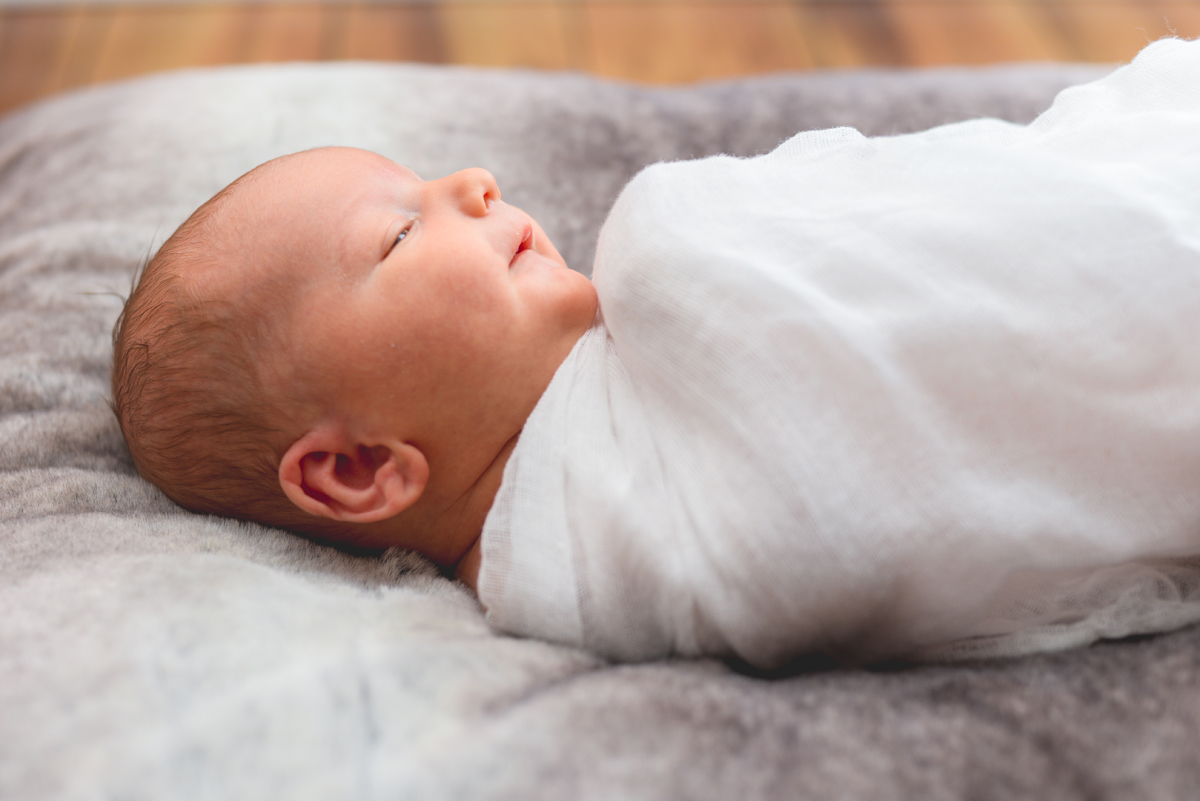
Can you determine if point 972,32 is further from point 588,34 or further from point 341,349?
point 341,349

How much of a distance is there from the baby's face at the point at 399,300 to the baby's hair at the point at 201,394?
0.03m

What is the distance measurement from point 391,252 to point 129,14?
1807 mm

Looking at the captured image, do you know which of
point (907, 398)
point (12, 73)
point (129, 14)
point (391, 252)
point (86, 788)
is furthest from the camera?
point (129, 14)

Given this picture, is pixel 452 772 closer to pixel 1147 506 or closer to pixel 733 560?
pixel 733 560

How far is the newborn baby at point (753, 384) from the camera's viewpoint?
2.12 feet

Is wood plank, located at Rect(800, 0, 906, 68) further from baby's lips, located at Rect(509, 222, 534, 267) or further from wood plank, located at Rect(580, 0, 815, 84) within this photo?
baby's lips, located at Rect(509, 222, 534, 267)

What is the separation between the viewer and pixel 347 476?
78cm

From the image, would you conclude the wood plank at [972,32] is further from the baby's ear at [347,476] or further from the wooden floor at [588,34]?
the baby's ear at [347,476]

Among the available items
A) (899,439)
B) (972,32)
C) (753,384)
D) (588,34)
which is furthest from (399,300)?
(972,32)

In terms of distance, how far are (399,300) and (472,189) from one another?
0.13 metres

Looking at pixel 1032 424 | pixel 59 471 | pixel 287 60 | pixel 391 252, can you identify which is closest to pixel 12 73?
pixel 287 60

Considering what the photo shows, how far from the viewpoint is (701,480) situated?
2.20 feet

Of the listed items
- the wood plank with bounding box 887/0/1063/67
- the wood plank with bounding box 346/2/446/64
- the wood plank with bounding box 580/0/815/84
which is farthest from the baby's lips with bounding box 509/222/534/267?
the wood plank with bounding box 887/0/1063/67

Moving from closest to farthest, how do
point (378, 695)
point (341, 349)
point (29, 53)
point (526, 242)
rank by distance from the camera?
1. point (378, 695)
2. point (341, 349)
3. point (526, 242)
4. point (29, 53)
